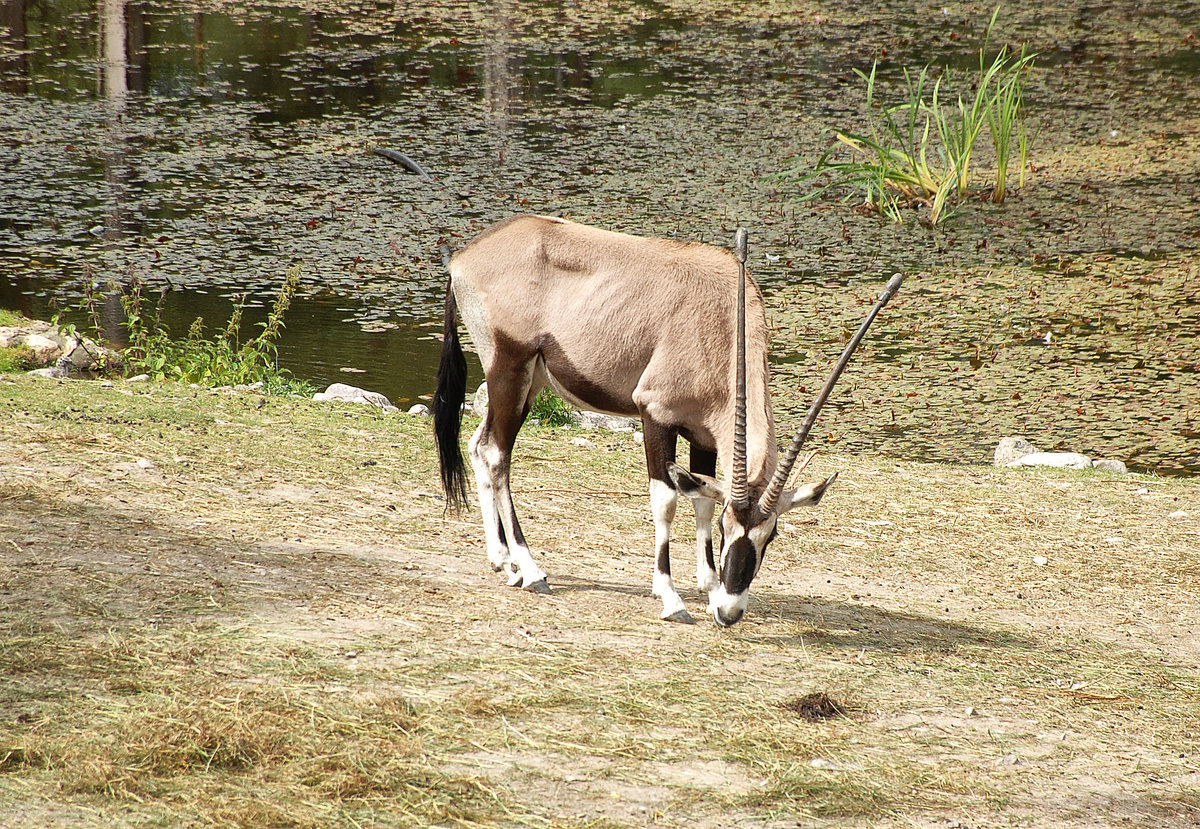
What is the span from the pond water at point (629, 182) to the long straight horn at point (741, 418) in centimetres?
373

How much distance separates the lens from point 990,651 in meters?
4.82

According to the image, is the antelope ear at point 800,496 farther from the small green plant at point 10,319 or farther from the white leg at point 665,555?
the small green plant at point 10,319

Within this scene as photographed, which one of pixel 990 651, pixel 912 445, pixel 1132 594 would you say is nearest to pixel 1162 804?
pixel 990 651

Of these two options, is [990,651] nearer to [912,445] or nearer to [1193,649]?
[1193,649]

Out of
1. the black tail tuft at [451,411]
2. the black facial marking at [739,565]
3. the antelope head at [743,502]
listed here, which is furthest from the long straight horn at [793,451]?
Answer: the black tail tuft at [451,411]

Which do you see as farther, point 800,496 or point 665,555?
point 665,555

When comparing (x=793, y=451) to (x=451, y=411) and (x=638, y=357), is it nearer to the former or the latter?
(x=638, y=357)

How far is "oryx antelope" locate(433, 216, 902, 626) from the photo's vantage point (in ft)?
15.2

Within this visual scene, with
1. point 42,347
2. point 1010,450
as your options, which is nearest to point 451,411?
point 42,347

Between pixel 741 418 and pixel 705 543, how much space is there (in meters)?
0.70

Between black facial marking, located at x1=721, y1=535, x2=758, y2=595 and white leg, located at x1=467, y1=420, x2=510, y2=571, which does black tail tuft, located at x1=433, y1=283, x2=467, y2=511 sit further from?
black facial marking, located at x1=721, y1=535, x2=758, y2=595

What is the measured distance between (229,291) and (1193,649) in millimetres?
7318

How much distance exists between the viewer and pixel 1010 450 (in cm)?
788

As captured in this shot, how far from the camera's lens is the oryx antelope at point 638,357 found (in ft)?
15.2
